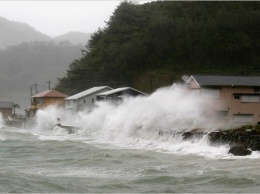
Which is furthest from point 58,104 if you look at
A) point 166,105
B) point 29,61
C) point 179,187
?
point 29,61

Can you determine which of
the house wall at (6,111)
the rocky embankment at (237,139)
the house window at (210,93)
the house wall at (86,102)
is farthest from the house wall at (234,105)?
the house wall at (6,111)

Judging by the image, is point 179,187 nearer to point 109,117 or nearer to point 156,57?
point 109,117

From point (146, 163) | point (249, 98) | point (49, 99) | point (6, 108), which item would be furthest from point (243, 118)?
point (6, 108)

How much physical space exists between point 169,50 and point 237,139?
5230cm

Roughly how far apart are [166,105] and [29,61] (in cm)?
14255

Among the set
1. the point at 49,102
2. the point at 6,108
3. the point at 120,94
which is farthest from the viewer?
the point at 6,108

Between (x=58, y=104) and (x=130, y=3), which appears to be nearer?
(x=58, y=104)

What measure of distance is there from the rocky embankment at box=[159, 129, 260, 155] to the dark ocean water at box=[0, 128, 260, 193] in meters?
0.54

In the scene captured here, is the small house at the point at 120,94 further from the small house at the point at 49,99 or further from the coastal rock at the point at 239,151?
the coastal rock at the point at 239,151

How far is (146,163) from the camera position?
23.5m

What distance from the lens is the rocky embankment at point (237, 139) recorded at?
25500 millimetres

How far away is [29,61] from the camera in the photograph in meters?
178

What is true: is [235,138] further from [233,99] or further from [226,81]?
[226,81]

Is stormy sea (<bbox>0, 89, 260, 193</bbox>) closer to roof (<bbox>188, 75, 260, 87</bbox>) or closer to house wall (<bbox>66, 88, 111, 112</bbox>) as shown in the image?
roof (<bbox>188, 75, 260, 87</bbox>)
